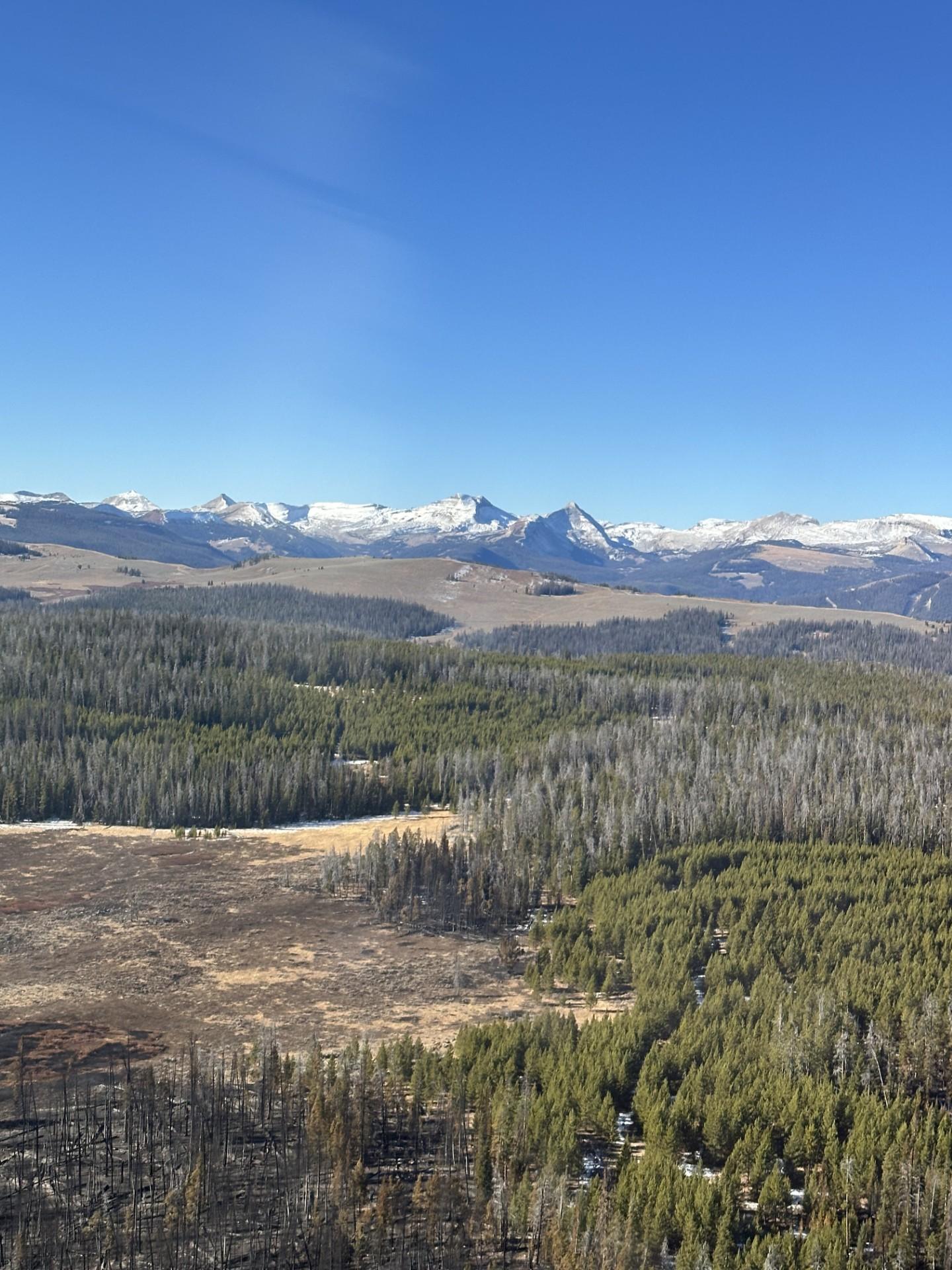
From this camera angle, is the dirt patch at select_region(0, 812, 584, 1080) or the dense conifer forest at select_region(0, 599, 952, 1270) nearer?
the dense conifer forest at select_region(0, 599, 952, 1270)

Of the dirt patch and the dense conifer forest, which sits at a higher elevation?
the dense conifer forest

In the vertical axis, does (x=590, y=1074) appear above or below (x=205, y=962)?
above

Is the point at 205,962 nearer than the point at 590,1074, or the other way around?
the point at 590,1074

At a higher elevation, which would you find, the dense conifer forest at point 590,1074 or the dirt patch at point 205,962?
the dense conifer forest at point 590,1074

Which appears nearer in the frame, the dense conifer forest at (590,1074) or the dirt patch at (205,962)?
the dense conifer forest at (590,1074)

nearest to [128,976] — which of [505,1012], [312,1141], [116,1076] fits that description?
[116,1076]
